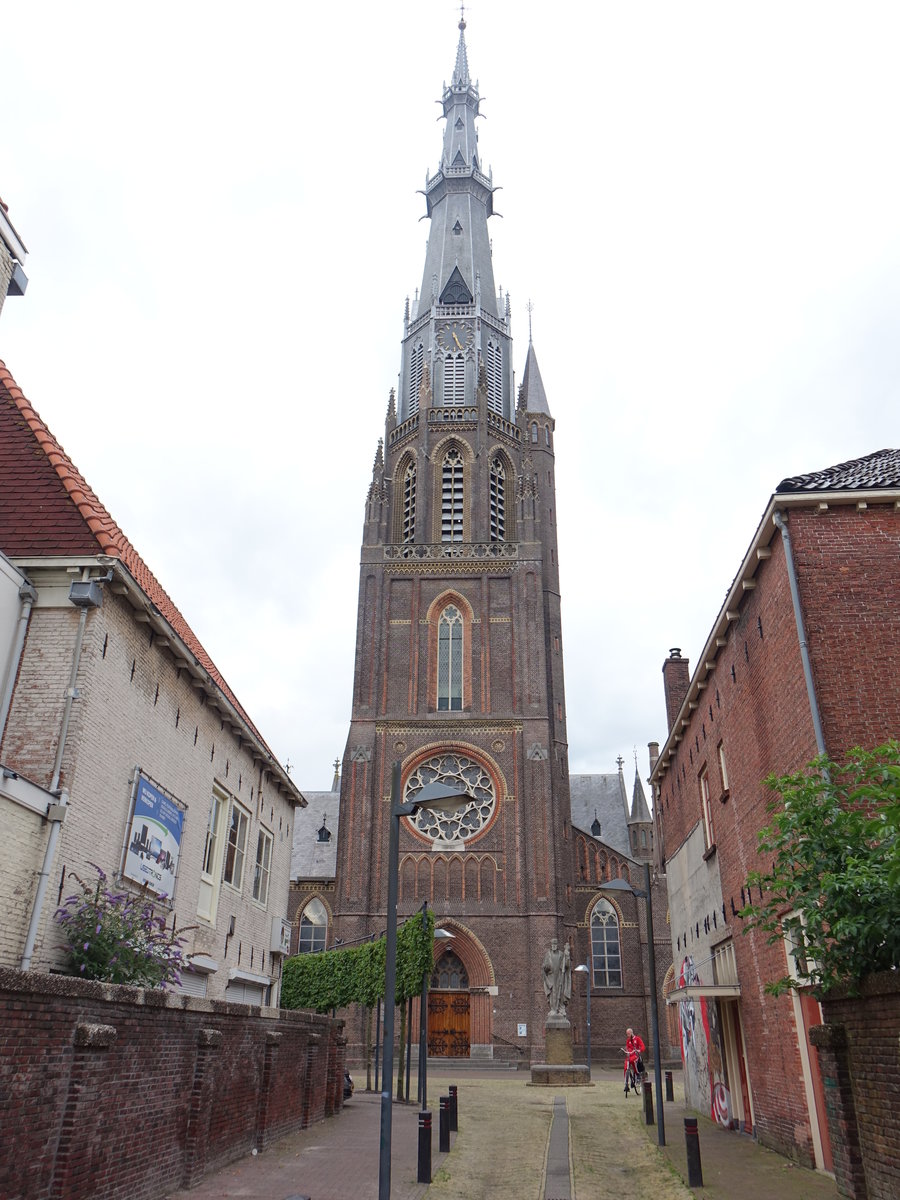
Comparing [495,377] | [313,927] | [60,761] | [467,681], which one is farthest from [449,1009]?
[495,377]

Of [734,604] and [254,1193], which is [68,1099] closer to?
[254,1193]

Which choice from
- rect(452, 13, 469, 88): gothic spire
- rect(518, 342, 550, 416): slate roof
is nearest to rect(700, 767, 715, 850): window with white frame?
rect(518, 342, 550, 416): slate roof

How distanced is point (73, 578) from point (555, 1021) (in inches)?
945

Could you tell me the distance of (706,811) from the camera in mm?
18797

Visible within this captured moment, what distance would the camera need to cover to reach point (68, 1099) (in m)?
7.39

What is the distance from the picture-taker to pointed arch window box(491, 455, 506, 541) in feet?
159

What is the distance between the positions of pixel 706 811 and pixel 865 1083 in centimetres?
1057

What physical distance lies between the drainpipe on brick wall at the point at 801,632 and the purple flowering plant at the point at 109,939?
848 cm

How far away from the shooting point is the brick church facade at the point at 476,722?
124ft

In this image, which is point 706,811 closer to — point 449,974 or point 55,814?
point 55,814

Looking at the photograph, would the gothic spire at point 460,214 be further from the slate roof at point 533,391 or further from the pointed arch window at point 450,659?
the pointed arch window at point 450,659

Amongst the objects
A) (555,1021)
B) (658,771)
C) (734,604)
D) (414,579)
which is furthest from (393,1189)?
(414,579)

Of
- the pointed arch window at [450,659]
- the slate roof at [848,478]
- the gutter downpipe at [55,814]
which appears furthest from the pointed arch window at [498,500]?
the gutter downpipe at [55,814]

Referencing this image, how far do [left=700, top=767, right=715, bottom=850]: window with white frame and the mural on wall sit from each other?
2808mm
